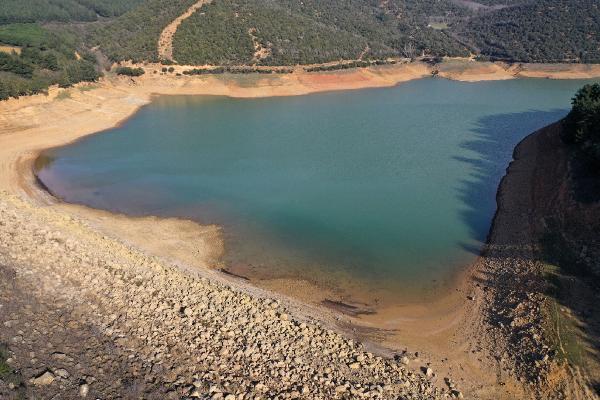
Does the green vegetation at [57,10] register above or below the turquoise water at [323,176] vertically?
above

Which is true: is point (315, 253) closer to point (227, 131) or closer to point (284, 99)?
point (227, 131)

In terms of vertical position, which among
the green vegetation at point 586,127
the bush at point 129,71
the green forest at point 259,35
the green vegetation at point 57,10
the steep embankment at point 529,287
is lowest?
the steep embankment at point 529,287

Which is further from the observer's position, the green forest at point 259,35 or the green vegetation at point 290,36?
the green vegetation at point 290,36

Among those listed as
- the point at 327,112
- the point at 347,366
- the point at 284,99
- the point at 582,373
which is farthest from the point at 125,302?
the point at 284,99

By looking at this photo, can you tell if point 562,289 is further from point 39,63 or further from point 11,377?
point 39,63

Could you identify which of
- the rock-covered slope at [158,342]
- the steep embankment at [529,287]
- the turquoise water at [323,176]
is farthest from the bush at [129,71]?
the steep embankment at [529,287]

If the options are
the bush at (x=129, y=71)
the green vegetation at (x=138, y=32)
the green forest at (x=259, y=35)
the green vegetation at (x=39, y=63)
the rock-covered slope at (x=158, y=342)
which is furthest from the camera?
the green vegetation at (x=138, y=32)

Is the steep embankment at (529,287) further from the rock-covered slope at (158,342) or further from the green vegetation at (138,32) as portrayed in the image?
the green vegetation at (138,32)
